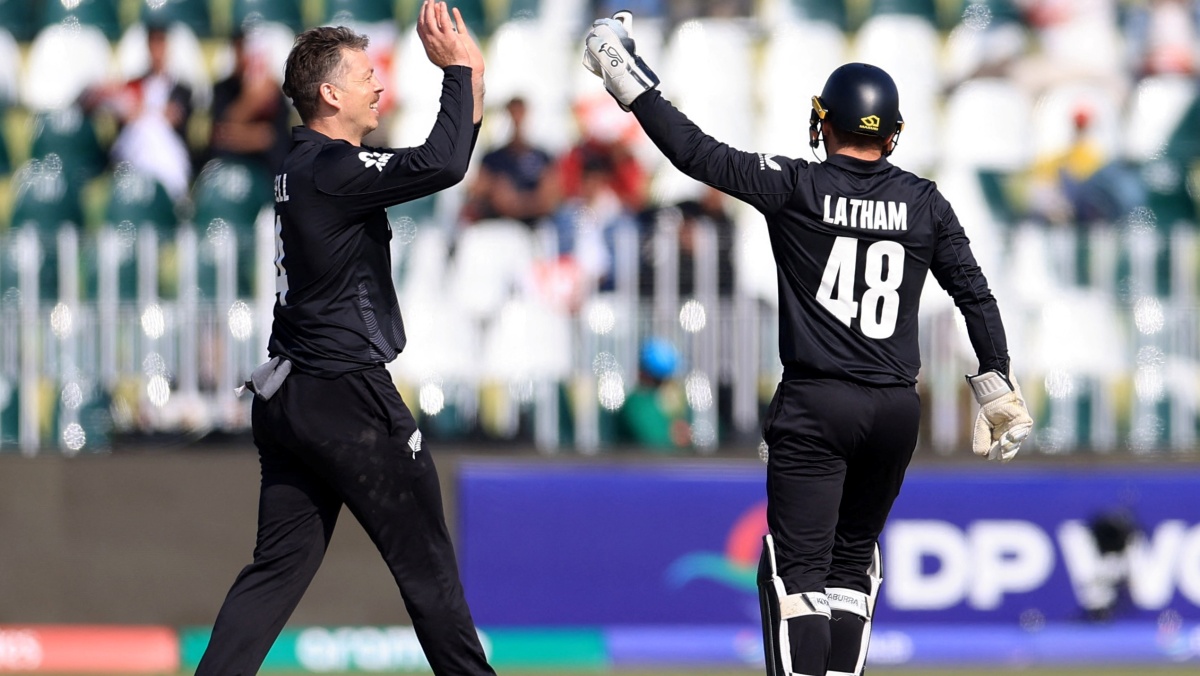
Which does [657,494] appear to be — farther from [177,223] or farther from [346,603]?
[177,223]

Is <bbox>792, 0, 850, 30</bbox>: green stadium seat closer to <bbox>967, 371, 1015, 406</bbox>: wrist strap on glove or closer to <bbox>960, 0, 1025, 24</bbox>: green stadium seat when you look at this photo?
<bbox>960, 0, 1025, 24</bbox>: green stadium seat

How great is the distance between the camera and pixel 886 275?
5.75 meters

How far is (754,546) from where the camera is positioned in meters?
9.59

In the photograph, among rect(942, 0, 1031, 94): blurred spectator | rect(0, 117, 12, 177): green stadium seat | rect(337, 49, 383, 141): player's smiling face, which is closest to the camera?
rect(337, 49, 383, 141): player's smiling face

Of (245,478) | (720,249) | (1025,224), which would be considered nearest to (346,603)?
(245,478)

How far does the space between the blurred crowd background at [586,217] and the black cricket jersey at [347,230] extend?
2912mm

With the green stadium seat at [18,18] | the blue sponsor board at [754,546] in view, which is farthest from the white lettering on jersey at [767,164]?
the green stadium seat at [18,18]

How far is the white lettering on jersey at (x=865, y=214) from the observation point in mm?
5668

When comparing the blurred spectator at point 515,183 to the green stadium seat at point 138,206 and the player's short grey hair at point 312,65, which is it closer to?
the green stadium seat at point 138,206

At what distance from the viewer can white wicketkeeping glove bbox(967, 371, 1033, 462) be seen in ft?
19.3

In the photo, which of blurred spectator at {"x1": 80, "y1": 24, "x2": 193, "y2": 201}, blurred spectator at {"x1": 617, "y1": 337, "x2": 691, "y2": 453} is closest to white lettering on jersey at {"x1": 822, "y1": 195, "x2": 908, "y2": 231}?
blurred spectator at {"x1": 617, "y1": 337, "x2": 691, "y2": 453}

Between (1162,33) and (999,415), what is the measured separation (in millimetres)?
7435

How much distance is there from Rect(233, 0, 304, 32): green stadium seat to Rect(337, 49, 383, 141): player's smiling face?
6761mm

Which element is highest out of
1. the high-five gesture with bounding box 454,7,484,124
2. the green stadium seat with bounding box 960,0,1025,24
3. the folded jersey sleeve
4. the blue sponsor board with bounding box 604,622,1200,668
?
the green stadium seat with bounding box 960,0,1025,24
